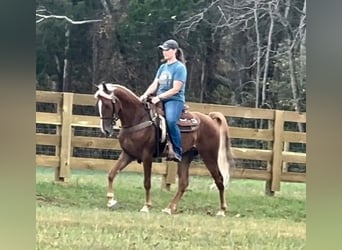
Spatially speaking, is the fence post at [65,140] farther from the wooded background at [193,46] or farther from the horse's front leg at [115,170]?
the horse's front leg at [115,170]

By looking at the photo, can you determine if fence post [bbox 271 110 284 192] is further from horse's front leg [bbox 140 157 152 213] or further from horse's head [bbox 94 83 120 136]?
horse's head [bbox 94 83 120 136]

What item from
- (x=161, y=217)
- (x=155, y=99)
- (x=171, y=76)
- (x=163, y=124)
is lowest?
(x=161, y=217)

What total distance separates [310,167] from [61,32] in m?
1.27

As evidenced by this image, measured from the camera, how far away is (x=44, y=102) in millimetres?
2727

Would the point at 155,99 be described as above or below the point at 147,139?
above

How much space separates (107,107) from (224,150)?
576 millimetres

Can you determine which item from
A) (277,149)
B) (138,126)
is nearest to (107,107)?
(138,126)

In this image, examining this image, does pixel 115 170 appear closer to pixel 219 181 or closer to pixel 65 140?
pixel 65 140

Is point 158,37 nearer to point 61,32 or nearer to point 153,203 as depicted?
point 61,32

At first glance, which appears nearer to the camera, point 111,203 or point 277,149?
point 111,203

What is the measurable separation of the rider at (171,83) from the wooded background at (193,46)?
3cm

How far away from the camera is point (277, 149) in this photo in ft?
9.47

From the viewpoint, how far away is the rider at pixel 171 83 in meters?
2.79

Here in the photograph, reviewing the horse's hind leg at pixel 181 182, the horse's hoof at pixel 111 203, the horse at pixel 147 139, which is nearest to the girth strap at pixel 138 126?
the horse at pixel 147 139
